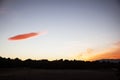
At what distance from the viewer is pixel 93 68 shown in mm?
30578

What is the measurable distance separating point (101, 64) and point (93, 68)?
70.1 inches

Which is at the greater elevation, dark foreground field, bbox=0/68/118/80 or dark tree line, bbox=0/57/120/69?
dark tree line, bbox=0/57/120/69

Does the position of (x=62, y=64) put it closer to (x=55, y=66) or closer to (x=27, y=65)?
(x=55, y=66)

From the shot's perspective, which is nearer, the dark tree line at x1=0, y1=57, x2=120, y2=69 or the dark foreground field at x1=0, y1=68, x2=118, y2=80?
the dark foreground field at x1=0, y1=68, x2=118, y2=80

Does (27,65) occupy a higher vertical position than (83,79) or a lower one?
higher

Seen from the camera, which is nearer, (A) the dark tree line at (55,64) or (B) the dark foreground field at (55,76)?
(B) the dark foreground field at (55,76)

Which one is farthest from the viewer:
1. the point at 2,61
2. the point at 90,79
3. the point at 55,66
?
the point at 2,61

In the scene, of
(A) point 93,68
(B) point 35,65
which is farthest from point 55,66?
(A) point 93,68

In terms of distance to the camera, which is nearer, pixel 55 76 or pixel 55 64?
pixel 55 76

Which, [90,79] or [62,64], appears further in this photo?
[62,64]

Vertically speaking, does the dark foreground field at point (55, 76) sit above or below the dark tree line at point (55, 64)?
below

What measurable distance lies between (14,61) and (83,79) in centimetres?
2142

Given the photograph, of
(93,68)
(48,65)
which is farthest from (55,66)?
(93,68)

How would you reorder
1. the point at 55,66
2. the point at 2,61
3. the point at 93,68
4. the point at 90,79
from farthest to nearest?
1. the point at 2,61
2. the point at 55,66
3. the point at 93,68
4. the point at 90,79
